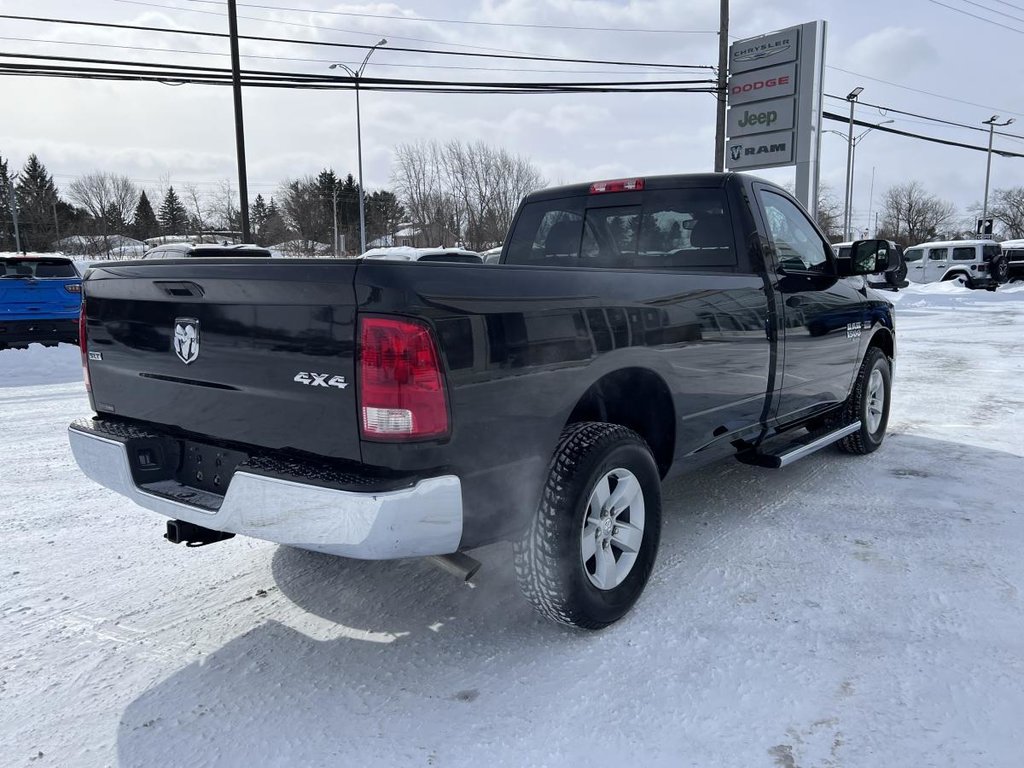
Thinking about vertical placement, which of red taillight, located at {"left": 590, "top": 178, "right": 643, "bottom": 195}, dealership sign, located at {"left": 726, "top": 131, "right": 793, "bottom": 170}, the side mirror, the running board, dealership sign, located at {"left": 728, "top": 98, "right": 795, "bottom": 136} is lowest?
the running board

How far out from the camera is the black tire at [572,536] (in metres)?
2.62

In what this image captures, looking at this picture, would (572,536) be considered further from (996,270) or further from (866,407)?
(996,270)

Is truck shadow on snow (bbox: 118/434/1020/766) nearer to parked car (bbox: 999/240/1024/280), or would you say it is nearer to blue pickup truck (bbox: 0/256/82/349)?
blue pickup truck (bbox: 0/256/82/349)

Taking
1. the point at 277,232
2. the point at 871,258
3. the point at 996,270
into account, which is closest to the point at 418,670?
the point at 871,258

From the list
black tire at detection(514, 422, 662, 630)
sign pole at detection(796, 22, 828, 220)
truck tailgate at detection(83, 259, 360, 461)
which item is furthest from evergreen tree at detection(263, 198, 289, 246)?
→ black tire at detection(514, 422, 662, 630)

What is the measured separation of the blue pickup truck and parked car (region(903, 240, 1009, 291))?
27.3 metres

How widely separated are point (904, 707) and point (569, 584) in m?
1.16

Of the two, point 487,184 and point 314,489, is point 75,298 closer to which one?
point 314,489

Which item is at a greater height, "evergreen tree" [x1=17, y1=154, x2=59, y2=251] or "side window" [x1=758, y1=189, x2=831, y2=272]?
"evergreen tree" [x1=17, y1=154, x2=59, y2=251]

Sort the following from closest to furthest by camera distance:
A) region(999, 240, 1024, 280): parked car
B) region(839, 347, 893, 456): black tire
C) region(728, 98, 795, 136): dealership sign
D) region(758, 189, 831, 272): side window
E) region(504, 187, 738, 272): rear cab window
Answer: region(504, 187, 738, 272): rear cab window, region(758, 189, 831, 272): side window, region(839, 347, 893, 456): black tire, region(728, 98, 795, 136): dealership sign, region(999, 240, 1024, 280): parked car

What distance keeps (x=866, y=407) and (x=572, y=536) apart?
357 cm

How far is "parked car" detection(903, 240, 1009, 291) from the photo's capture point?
2847cm

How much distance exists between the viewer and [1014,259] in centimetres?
3269

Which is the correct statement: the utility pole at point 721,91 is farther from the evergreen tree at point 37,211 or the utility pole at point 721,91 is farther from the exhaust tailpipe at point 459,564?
the evergreen tree at point 37,211
